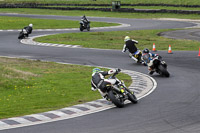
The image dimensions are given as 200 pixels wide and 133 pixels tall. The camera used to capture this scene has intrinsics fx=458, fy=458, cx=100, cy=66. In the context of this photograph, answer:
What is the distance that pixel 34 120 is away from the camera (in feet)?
46.4

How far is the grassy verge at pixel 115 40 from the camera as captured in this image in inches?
1443

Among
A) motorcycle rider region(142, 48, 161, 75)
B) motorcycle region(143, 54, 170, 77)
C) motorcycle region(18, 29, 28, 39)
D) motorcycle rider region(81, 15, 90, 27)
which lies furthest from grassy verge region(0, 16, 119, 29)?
motorcycle region(143, 54, 170, 77)

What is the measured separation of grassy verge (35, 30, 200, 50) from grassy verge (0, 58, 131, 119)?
11.0 metres

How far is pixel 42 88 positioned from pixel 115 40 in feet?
71.2

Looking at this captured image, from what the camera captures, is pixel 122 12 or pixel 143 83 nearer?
pixel 143 83

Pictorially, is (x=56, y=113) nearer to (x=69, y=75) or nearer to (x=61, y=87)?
(x=61, y=87)

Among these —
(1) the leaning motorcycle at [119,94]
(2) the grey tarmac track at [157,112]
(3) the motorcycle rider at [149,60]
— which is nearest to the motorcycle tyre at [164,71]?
(2) the grey tarmac track at [157,112]

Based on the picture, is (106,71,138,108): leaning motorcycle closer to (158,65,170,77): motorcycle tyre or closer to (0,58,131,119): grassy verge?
(0,58,131,119): grassy verge

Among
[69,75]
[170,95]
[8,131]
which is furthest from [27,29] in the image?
[8,131]

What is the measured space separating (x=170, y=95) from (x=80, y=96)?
3557 mm

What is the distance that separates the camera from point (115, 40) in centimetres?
4103

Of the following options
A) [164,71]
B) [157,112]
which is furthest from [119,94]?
[164,71]

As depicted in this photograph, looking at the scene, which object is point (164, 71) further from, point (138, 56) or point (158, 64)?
point (138, 56)

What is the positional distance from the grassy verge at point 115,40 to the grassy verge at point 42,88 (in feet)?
36.1
